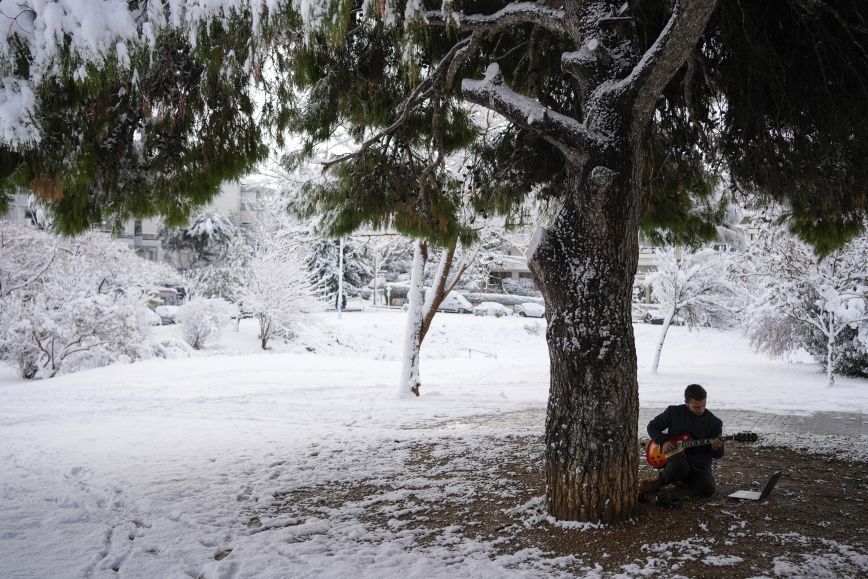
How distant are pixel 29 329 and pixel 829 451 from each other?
1699 cm

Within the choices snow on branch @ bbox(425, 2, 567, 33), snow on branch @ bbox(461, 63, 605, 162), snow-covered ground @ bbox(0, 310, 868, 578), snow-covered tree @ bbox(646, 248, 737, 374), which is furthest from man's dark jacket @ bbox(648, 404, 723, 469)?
snow-covered tree @ bbox(646, 248, 737, 374)

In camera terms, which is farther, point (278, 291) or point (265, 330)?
Answer: point (265, 330)

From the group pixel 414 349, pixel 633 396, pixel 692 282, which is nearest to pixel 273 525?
pixel 633 396

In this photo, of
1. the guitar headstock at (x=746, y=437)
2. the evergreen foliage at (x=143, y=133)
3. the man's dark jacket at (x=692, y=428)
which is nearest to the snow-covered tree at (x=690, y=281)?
the guitar headstock at (x=746, y=437)

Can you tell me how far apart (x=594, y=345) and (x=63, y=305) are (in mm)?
16248

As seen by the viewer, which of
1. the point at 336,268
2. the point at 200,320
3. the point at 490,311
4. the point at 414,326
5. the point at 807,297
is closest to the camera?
the point at 414,326

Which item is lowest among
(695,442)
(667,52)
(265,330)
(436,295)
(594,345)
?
(265,330)

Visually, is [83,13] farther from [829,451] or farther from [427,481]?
[829,451]

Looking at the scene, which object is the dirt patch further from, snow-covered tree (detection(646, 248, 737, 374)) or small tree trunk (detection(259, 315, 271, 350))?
small tree trunk (detection(259, 315, 271, 350))

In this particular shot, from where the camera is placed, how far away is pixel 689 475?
502 cm

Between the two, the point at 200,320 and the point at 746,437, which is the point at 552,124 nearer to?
the point at 746,437

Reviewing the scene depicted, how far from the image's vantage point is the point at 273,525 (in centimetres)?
459

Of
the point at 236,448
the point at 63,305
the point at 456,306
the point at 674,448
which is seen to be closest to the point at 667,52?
the point at 674,448

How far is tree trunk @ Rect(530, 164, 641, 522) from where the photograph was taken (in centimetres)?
421
